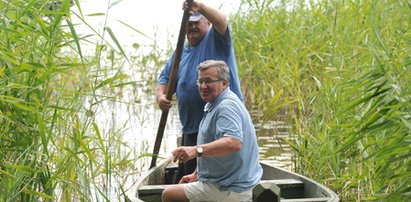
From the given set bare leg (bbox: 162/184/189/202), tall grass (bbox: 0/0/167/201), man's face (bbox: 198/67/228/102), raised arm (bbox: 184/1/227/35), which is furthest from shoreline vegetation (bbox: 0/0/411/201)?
raised arm (bbox: 184/1/227/35)

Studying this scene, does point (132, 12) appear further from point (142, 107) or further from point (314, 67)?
point (314, 67)

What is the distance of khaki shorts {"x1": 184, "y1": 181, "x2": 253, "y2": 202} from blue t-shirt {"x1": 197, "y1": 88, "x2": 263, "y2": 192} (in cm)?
2

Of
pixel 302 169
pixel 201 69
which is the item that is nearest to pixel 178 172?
pixel 302 169

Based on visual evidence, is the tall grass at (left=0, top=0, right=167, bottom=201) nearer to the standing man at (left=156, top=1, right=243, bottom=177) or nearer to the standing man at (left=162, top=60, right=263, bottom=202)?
the standing man at (left=162, top=60, right=263, bottom=202)

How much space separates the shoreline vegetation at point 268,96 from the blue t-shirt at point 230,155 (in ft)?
1.60

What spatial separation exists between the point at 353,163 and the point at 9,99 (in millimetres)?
2480

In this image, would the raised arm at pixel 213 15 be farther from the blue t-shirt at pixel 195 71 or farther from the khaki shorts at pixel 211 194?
the khaki shorts at pixel 211 194

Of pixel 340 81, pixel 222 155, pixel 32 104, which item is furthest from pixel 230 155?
pixel 340 81

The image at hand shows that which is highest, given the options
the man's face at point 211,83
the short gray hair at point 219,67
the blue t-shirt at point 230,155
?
the short gray hair at point 219,67

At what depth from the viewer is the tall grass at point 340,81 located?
492 centimetres

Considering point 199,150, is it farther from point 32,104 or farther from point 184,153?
point 32,104

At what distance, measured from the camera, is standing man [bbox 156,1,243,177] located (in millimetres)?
6293

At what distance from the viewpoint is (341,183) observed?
7.16 m

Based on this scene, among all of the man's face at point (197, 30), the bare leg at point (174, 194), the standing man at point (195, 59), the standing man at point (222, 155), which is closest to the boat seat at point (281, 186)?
the standing man at point (195, 59)
